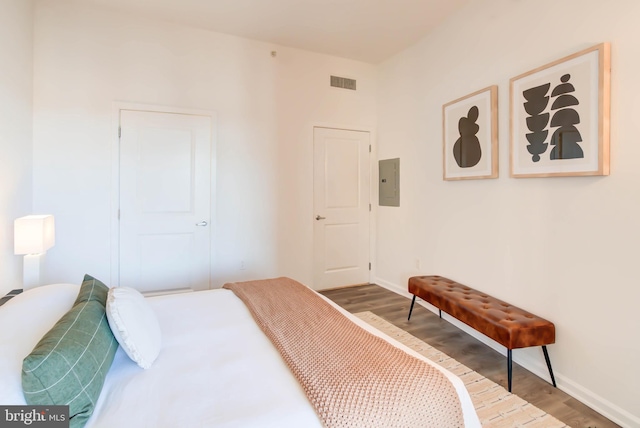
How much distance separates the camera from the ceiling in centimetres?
294

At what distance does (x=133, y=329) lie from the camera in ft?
4.27

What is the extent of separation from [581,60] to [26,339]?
3.13 meters

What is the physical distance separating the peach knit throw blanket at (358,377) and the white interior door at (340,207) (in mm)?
2396


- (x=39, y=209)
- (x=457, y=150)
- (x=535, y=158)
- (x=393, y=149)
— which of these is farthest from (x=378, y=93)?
(x=39, y=209)

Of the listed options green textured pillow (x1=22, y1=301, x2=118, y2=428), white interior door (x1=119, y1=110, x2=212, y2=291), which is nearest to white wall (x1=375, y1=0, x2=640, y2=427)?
white interior door (x1=119, y1=110, x2=212, y2=291)

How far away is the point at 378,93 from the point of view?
430 cm

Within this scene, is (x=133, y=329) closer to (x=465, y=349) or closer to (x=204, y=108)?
(x=465, y=349)

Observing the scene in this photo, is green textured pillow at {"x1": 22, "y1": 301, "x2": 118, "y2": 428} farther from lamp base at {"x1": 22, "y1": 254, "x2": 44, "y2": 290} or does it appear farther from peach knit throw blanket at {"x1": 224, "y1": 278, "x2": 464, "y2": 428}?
lamp base at {"x1": 22, "y1": 254, "x2": 44, "y2": 290}

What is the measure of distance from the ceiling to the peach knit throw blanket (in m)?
2.83

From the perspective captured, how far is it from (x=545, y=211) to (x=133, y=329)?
102 inches

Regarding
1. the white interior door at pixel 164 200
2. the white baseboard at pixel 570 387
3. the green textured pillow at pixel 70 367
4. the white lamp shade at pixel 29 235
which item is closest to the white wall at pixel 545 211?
the white baseboard at pixel 570 387

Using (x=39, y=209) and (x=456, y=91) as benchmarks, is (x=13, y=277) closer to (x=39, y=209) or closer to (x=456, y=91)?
(x=39, y=209)

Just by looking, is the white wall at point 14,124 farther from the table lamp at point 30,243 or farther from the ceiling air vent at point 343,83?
the ceiling air vent at point 343,83
